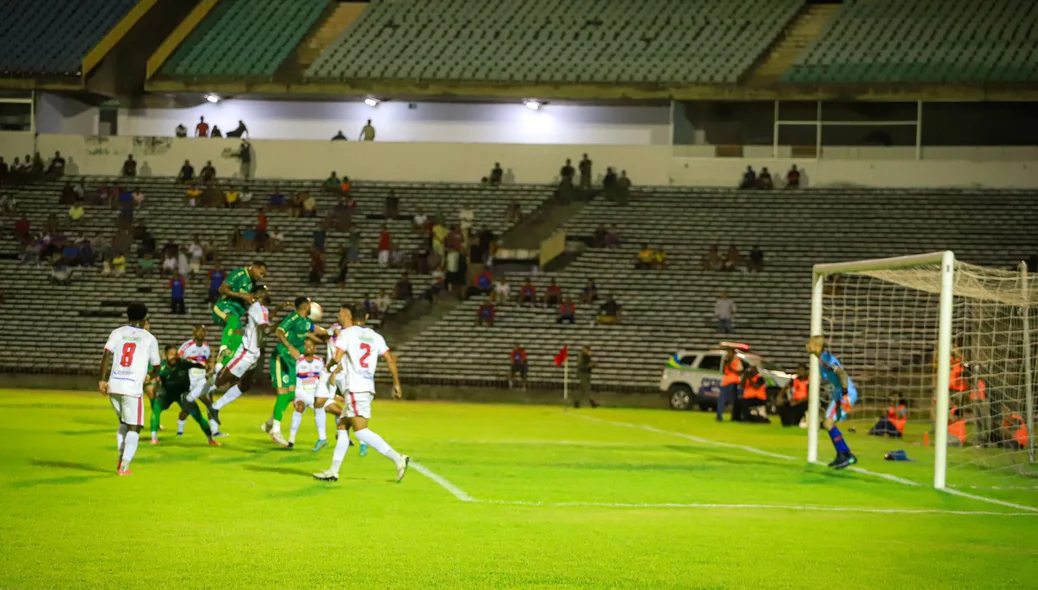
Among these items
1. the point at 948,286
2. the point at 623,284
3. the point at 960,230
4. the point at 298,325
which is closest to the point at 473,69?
the point at 623,284

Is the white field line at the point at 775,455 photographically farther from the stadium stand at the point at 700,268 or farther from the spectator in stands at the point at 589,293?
the spectator in stands at the point at 589,293

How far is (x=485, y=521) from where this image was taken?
43.5 ft

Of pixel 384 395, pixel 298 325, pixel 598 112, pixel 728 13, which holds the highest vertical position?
pixel 728 13

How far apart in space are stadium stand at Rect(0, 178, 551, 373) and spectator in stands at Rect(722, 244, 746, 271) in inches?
298

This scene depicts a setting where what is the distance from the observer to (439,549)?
11367 mm

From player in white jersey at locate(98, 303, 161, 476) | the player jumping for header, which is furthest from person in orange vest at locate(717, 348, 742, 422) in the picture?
player in white jersey at locate(98, 303, 161, 476)

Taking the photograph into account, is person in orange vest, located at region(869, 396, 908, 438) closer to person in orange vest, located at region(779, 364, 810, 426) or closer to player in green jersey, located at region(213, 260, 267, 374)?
person in orange vest, located at region(779, 364, 810, 426)

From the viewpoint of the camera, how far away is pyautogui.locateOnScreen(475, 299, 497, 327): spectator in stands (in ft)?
140

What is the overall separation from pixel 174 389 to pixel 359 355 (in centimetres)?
619

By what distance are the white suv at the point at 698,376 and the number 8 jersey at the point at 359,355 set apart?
22.8 meters

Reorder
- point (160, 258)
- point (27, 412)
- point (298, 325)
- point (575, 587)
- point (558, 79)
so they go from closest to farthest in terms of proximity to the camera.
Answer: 1. point (575, 587)
2. point (298, 325)
3. point (27, 412)
4. point (160, 258)
5. point (558, 79)

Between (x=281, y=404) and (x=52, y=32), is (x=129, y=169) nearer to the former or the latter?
(x=52, y=32)

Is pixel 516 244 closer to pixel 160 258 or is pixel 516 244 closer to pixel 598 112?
pixel 598 112

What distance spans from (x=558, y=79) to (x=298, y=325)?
1225 inches
